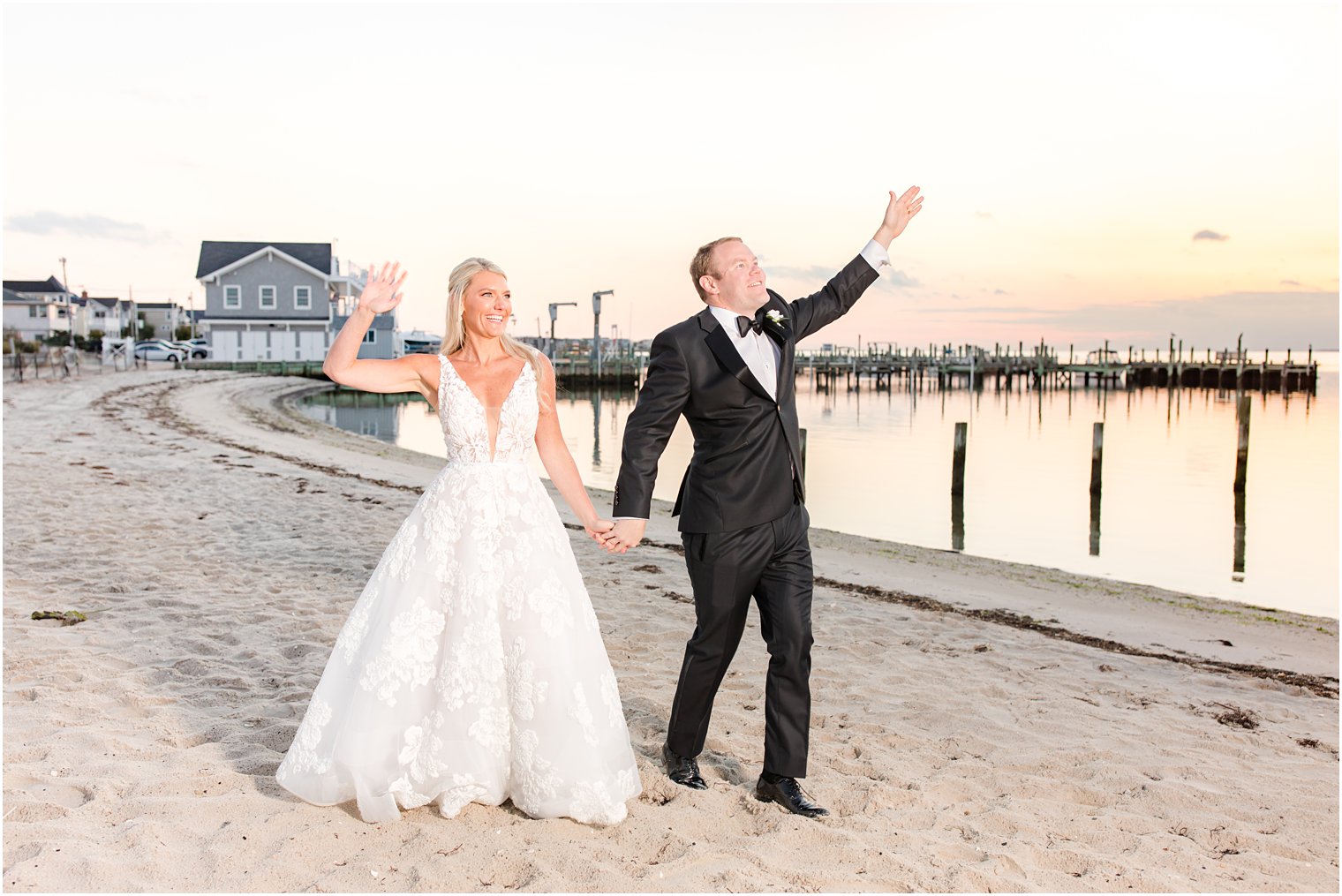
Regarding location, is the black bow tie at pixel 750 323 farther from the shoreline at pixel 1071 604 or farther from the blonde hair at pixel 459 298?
the shoreline at pixel 1071 604

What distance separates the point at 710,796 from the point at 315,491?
11.0 metres

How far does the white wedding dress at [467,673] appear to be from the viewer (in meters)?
3.79

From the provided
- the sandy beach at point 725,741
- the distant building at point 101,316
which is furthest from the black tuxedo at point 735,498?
the distant building at point 101,316

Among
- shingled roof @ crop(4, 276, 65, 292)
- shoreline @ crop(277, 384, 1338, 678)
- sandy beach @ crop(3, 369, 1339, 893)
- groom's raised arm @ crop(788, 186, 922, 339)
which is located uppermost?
shingled roof @ crop(4, 276, 65, 292)

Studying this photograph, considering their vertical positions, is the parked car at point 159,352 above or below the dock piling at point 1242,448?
above

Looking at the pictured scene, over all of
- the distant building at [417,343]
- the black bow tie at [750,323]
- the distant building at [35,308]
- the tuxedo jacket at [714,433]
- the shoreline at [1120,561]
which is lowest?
the shoreline at [1120,561]

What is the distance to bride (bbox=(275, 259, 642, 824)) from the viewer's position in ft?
12.4

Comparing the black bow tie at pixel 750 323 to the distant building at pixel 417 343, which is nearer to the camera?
the black bow tie at pixel 750 323

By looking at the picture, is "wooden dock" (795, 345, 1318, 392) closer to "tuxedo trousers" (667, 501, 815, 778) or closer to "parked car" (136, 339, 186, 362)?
"parked car" (136, 339, 186, 362)

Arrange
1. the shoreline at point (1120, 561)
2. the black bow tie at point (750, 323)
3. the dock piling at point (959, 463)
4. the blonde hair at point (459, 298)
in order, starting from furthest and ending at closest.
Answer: the dock piling at point (959, 463)
the shoreline at point (1120, 561)
the black bow tie at point (750, 323)
the blonde hair at point (459, 298)

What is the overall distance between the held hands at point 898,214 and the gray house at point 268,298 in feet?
180

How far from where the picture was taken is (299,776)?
3.87 metres

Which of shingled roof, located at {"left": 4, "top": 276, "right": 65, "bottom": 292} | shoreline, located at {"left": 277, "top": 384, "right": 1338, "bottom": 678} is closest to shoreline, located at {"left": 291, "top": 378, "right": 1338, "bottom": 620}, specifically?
shoreline, located at {"left": 277, "top": 384, "right": 1338, "bottom": 678}

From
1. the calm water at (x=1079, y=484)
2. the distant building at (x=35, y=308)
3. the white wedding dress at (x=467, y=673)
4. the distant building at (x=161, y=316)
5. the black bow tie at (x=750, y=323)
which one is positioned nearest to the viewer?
the white wedding dress at (x=467, y=673)
